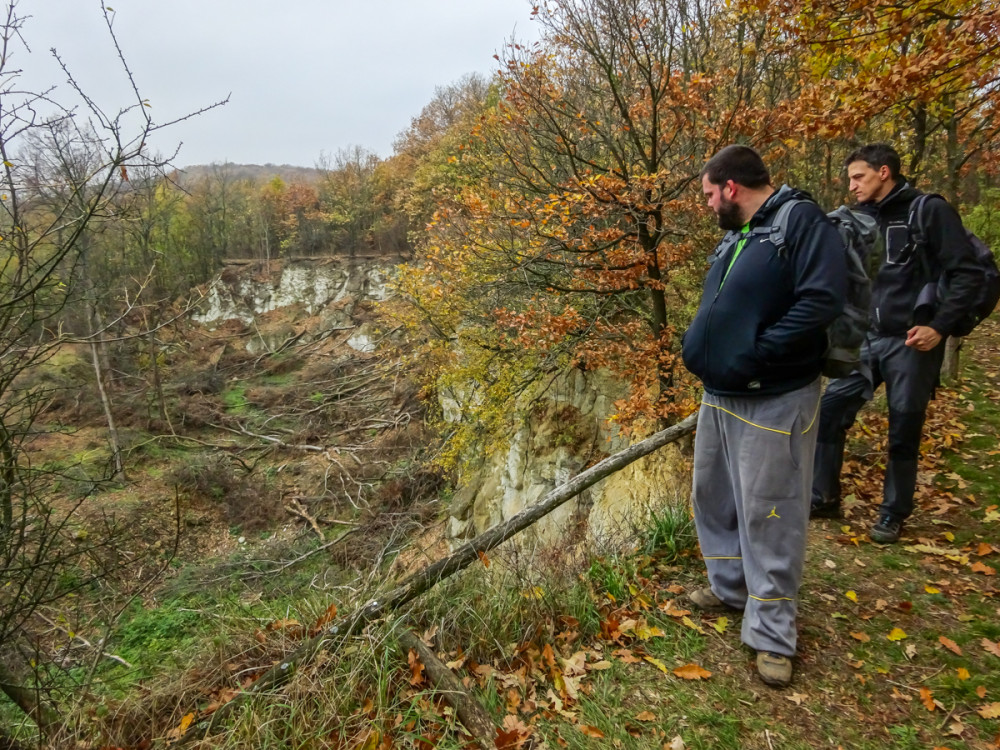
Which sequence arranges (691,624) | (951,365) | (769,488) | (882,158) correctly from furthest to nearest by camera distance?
(951,365) < (882,158) < (691,624) < (769,488)

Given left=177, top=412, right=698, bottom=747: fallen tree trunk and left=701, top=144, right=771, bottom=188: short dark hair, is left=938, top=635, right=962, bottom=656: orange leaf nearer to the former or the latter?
left=177, top=412, right=698, bottom=747: fallen tree trunk

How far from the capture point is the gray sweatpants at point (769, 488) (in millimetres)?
2367

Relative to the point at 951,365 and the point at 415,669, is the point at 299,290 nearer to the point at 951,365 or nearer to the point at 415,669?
the point at 951,365

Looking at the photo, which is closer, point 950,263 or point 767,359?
point 767,359

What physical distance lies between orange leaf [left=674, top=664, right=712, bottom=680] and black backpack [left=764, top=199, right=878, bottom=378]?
154cm

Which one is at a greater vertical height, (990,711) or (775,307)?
(775,307)

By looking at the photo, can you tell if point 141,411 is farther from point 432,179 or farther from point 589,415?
point 589,415

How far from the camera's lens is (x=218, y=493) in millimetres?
16188

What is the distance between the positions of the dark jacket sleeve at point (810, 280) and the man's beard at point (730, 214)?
25 cm

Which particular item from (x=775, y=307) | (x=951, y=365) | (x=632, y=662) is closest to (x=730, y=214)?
(x=775, y=307)

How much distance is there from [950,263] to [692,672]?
8.66ft

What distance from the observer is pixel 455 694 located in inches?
97.0

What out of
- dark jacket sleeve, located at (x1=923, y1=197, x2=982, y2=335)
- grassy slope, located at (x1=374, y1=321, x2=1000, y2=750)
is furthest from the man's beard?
grassy slope, located at (x1=374, y1=321, x2=1000, y2=750)

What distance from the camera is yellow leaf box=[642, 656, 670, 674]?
2638mm
